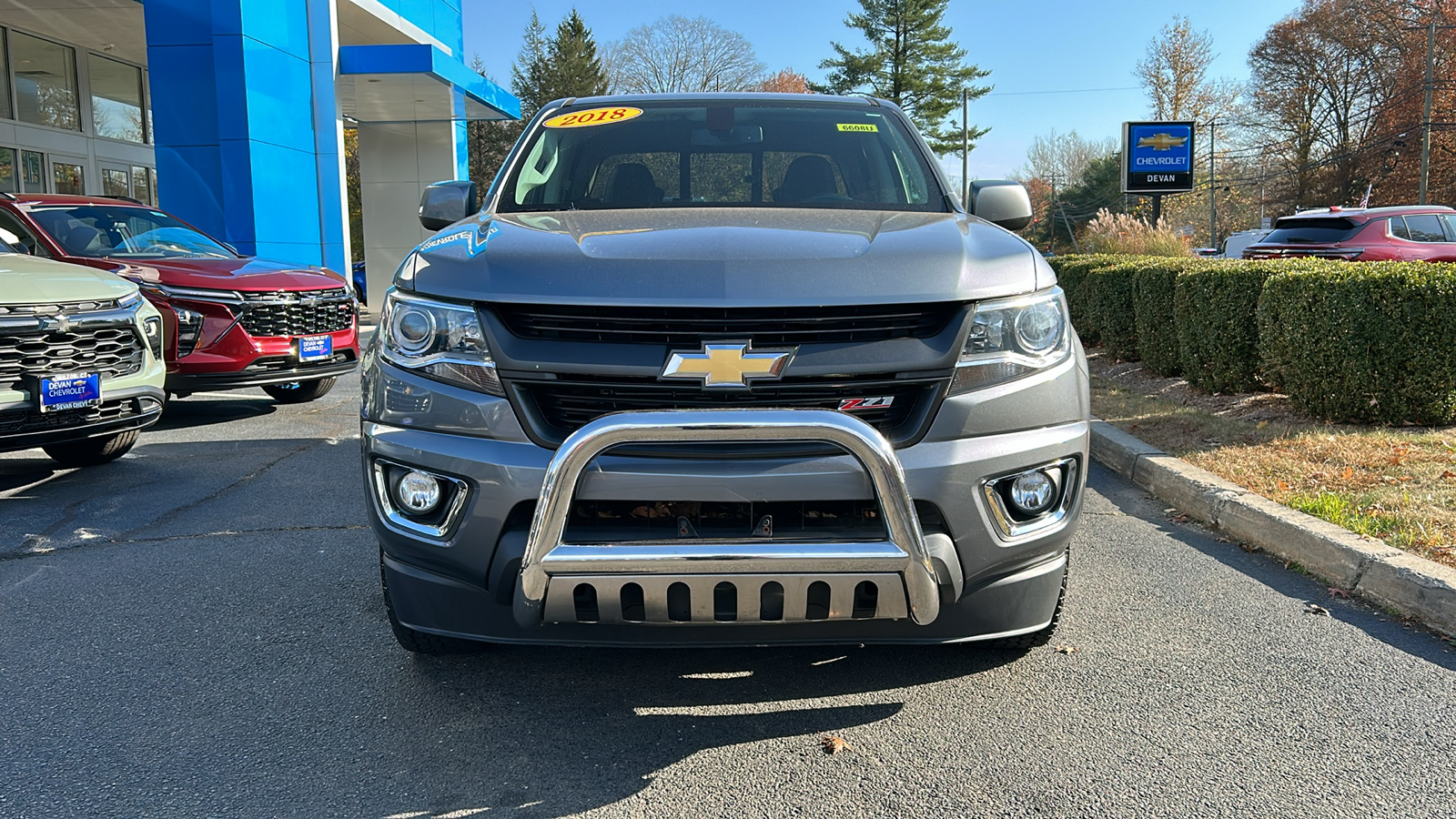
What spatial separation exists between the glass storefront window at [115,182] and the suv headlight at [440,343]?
78.6ft

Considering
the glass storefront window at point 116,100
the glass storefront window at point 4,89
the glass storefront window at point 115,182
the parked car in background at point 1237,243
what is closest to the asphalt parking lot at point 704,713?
the glass storefront window at point 4,89

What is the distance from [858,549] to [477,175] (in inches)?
2289

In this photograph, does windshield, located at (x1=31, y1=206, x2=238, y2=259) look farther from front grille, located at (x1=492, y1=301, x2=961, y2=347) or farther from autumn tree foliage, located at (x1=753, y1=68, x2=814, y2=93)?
autumn tree foliage, located at (x1=753, y1=68, x2=814, y2=93)

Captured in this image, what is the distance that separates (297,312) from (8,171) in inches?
646

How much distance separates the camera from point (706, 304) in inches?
93.9

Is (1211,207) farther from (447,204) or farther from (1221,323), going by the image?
(447,204)

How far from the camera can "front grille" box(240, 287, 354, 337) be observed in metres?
7.52

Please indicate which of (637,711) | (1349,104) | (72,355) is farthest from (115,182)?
(1349,104)

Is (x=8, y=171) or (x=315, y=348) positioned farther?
(x=8, y=171)

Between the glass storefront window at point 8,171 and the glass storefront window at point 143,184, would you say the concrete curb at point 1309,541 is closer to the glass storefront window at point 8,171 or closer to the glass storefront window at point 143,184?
the glass storefront window at point 8,171

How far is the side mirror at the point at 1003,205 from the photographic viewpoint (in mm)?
3783

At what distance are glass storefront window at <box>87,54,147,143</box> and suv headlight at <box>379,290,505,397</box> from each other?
2438 cm

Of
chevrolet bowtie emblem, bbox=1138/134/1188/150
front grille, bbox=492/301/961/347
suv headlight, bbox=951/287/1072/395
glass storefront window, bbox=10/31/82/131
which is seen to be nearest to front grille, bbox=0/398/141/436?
front grille, bbox=492/301/961/347

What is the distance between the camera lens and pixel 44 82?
21.0 m
